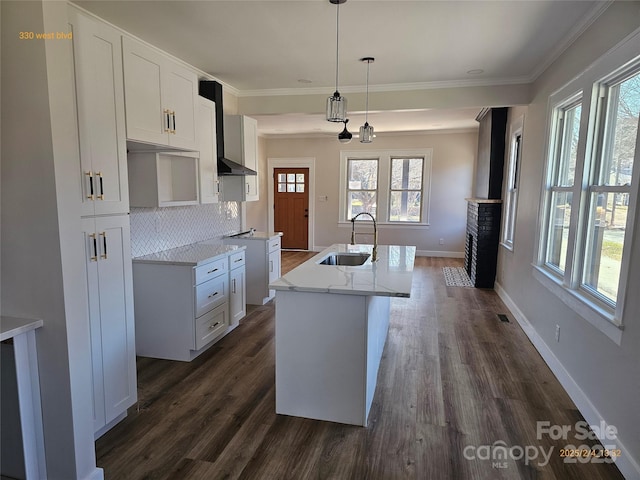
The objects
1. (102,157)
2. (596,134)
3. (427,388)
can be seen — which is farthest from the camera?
(427,388)

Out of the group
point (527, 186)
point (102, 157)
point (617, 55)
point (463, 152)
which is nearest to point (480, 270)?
point (527, 186)

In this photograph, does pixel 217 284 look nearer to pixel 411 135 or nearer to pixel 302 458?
pixel 302 458

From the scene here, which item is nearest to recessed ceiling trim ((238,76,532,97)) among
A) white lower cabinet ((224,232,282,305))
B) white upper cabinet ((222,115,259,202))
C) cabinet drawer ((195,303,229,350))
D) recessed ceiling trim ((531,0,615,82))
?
recessed ceiling trim ((531,0,615,82))

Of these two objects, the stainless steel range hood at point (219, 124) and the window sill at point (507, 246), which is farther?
the window sill at point (507, 246)

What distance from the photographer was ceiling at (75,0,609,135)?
2.59 meters

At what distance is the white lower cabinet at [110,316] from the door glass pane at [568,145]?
339 centimetres

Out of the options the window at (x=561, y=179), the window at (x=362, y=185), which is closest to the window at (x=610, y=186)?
the window at (x=561, y=179)

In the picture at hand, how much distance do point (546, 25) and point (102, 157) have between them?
3.24 metres

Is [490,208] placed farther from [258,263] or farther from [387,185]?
[258,263]

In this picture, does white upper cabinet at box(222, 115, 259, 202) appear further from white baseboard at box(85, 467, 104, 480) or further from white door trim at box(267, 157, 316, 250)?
white door trim at box(267, 157, 316, 250)

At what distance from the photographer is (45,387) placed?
5.49 ft

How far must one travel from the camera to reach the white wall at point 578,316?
190 centimetres

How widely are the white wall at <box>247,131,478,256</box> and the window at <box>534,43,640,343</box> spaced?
15.0ft

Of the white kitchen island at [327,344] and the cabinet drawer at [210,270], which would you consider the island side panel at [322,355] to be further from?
the cabinet drawer at [210,270]
